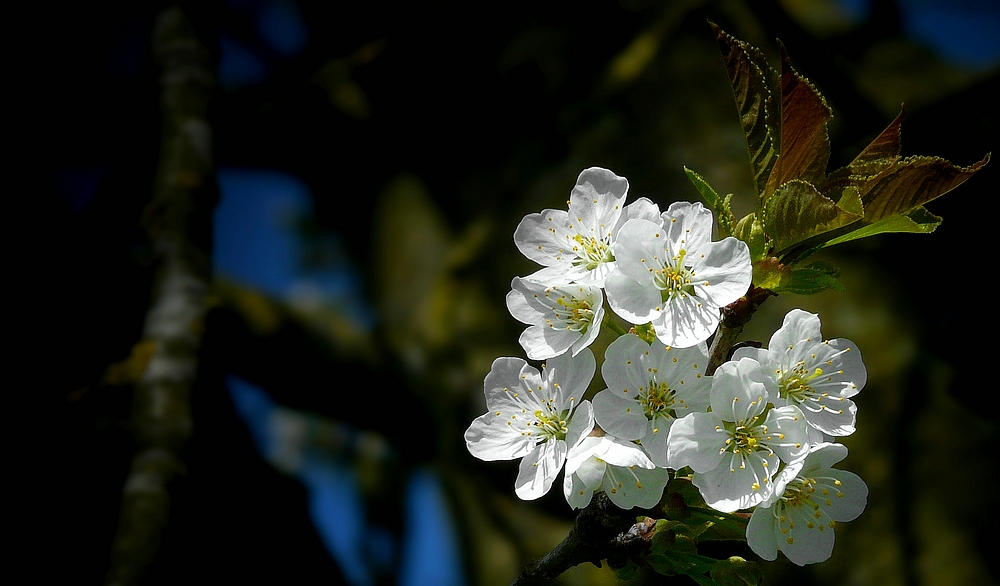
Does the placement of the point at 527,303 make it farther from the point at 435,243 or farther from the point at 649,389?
the point at 435,243

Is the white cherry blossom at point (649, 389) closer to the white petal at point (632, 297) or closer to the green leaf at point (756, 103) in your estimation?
the white petal at point (632, 297)

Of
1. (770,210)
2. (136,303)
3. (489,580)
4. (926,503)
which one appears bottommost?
(926,503)

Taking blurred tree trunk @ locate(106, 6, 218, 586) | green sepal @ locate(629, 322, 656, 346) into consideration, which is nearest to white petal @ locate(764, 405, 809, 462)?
green sepal @ locate(629, 322, 656, 346)

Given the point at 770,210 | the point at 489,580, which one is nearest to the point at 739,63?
the point at 770,210

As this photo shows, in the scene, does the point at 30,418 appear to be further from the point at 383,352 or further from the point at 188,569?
the point at 383,352

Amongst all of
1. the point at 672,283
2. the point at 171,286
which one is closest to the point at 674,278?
the point at 672,283

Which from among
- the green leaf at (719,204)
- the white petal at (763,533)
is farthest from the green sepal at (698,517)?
the green leaf at (719,204)
